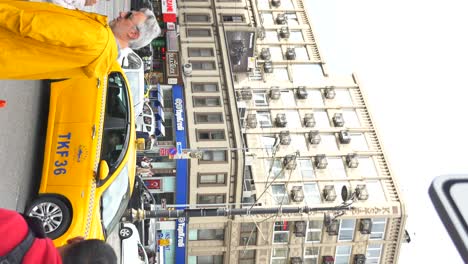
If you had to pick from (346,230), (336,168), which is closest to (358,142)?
(336,168)

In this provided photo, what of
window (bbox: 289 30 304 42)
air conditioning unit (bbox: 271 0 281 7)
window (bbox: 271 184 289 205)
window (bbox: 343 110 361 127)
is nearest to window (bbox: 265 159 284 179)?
window (bbox: 271 184 289 205)

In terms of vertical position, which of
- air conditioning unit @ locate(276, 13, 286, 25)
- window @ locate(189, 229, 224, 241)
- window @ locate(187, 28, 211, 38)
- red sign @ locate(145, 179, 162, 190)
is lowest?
window @ locate(189, 229, 224, 241)

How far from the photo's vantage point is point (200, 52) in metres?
39.9

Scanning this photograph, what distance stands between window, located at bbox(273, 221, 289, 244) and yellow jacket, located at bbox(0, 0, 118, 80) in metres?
28.6

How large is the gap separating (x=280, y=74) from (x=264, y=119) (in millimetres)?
5403

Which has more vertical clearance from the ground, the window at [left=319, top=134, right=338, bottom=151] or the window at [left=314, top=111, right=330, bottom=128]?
the window at [left=314, top=111, right=330, bottom=128]

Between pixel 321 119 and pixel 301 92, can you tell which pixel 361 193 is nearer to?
pixel 321 119

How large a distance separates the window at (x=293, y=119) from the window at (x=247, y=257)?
927 centimetres

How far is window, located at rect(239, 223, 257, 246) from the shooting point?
3381 centimetres

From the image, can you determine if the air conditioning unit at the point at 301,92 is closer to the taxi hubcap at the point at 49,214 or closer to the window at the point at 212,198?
the window at the point at 212,198

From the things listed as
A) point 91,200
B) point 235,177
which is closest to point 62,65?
point 91,200

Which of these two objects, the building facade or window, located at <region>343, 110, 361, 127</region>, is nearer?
the building facade

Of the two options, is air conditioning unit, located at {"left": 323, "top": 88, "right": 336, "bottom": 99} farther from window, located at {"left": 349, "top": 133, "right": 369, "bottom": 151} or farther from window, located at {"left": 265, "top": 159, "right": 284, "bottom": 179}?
window, located at {"left": 265, "top": 159, "right": 284, "bottom": 179}

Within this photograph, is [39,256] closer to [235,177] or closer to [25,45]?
[25,45]
